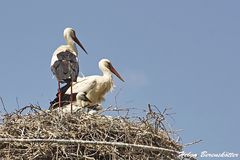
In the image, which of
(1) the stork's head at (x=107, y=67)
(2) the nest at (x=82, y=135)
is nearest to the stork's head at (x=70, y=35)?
(1) the stork's head at (x=107, y=67)

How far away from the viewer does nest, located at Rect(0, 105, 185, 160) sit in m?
5.79

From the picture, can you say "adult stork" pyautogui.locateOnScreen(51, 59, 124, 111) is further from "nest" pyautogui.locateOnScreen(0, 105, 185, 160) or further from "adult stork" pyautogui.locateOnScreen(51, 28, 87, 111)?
"nest" pyautogui.locateOnScreen(0, 105, 185, 160)

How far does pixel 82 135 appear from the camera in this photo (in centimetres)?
605

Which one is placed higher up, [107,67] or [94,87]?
[107,67]

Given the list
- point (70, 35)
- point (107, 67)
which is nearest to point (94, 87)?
point (107, 67)

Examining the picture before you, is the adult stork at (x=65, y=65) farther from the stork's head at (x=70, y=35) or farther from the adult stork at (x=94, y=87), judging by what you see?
the stork's head at (x=70, y=35)

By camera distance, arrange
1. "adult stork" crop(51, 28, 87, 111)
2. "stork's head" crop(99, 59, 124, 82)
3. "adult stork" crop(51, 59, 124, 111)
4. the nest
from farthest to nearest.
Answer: "stork's head" crop(99, 59, 124, 82) < "adult stork" crop(51, 59, 124, 111) < "adult stork" crop(51, 28, 87, 111) < the nest

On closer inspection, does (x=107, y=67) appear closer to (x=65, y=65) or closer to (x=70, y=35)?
(x=70, y=35)

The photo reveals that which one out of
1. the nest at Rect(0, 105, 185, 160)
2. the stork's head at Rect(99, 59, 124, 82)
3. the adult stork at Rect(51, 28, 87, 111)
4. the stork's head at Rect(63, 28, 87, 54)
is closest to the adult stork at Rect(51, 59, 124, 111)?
the stork's head at Rect(99, 59, 124, 82)

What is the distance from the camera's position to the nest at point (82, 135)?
5789mm

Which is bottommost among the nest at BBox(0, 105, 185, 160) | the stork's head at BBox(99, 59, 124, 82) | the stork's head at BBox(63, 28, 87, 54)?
the nest at BBox(0, 105, 185, 160)

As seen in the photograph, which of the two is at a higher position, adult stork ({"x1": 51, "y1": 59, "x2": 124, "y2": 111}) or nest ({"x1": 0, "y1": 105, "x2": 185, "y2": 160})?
adult stork ({"x1": 51, "y1": 59, "x2": 124, "y2": 111})

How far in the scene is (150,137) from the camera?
6.25 metres

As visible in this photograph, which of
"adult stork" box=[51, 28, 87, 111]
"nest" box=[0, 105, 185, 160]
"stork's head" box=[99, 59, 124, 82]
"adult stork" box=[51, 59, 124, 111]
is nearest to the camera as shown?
"nest" box=[0, 105, 185, 160]
